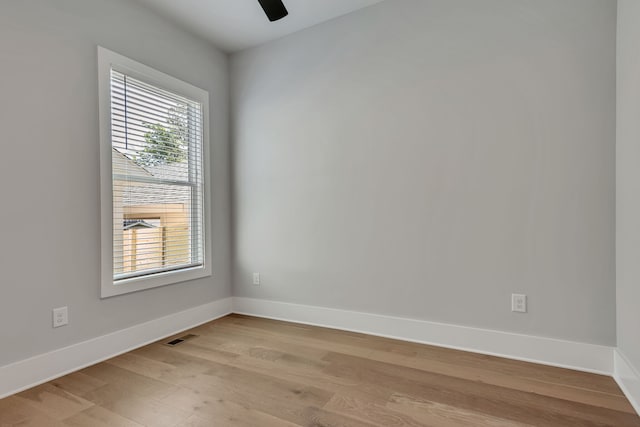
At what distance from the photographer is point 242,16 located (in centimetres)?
287

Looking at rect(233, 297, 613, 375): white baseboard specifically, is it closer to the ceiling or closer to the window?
the window

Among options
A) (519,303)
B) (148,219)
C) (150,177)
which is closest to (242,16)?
(150,177)

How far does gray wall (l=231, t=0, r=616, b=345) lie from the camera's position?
2.11m

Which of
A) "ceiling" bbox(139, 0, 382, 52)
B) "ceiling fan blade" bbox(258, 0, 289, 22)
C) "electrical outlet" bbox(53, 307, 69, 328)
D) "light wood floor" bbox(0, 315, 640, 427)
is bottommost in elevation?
"light wood floor" bbox(0, 315, 640, 427)

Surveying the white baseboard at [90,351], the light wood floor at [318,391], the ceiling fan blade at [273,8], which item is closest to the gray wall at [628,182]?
the light wood floor at [318,391]

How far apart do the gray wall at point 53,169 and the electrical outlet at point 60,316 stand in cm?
3

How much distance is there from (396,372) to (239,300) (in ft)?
6.19

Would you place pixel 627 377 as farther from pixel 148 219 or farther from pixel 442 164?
pixel 148 219

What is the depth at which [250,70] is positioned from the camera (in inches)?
134

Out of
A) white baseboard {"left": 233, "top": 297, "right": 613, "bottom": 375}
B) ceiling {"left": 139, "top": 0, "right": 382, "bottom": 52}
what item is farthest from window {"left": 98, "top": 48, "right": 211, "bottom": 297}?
white baseboard {"left": 233, "top": 297, "right": 613, "bottom": 375}

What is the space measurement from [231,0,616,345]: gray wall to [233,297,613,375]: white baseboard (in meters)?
0.07

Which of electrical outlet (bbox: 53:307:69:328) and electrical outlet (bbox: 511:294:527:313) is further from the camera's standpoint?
electrical outlet (bbox: 511:294:527:313)

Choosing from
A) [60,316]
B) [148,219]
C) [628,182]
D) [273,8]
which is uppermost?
[273,8]

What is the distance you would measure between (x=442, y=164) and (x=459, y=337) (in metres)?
1.26
